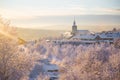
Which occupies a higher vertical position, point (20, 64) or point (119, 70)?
point (20, 64)

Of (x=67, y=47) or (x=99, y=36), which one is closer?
(x=67, y=47)

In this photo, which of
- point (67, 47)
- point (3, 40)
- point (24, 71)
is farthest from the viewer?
point (67, 47)

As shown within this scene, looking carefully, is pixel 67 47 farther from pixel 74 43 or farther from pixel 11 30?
pixel 11 30

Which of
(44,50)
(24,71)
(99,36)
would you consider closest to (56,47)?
(44,50)

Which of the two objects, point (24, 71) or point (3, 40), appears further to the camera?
point (24, 71)

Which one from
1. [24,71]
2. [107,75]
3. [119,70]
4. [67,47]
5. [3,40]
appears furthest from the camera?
[67,47]

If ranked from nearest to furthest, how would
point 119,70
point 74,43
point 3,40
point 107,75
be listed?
point 3,40
point 107,75
point 119,70
point 74,43

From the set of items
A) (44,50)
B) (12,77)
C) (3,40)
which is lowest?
(44,50)

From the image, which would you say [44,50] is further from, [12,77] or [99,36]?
[12,77]

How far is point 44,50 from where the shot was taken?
66.4m

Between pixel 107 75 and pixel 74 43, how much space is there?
48068 millimetres

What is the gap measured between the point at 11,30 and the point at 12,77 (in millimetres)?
1719

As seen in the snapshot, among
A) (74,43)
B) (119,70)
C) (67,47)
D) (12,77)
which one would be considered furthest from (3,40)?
(74,43)

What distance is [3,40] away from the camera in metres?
12.5
